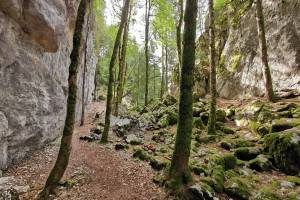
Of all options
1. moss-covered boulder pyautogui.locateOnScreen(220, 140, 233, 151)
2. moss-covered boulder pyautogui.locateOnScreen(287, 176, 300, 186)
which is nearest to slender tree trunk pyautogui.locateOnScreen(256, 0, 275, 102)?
moss-covered boulder pyautogui.locateOnScreen(220, 140, 233, 151)

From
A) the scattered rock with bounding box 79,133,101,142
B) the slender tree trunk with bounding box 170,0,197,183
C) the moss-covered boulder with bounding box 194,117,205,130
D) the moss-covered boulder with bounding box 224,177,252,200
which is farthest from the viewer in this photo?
the moss-covered boulder with bounding box 194,117,205,130

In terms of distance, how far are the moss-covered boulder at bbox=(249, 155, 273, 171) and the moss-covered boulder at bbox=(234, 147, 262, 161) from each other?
40 centimetres

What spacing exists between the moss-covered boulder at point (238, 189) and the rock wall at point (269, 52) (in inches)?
323

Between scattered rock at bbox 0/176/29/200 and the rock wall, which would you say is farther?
the rock wall

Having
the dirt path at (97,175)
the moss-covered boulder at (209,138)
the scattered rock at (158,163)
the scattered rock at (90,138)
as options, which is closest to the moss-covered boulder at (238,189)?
the dirt path at (97,175)

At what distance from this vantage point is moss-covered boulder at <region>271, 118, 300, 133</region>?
9205mm

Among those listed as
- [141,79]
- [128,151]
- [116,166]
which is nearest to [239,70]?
[128,151]

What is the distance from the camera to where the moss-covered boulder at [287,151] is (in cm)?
766

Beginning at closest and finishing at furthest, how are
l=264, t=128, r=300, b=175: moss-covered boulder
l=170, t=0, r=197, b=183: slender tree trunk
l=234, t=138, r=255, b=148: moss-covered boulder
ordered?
l=170, t=0, r=197, b=183: slender tree trunk < l=264, t=128, r=300, b=175: moss-covered boulder < l=234, t=138, r=255, b=148: moss-covered boulder

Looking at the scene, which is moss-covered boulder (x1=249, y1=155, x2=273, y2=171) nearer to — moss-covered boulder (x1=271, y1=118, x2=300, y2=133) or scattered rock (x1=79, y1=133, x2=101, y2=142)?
moss-covered boulder (x1=271, y1=118, x2=300, y2=133)

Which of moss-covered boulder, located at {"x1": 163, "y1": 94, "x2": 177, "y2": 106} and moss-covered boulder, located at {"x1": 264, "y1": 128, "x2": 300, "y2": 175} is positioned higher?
moss-covered boulder, located at {"x1": 163, "y1": 94, "x2": 177, "y2": 106}

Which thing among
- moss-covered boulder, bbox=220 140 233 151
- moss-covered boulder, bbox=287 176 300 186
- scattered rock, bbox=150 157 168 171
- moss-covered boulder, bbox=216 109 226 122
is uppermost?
moss-covered boulder, bbox=216 109 226 122

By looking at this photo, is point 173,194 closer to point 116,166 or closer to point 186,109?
point 186,109

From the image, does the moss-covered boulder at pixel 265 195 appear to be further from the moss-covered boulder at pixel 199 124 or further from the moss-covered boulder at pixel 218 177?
the moss-covered boulder at pixel 199 124
